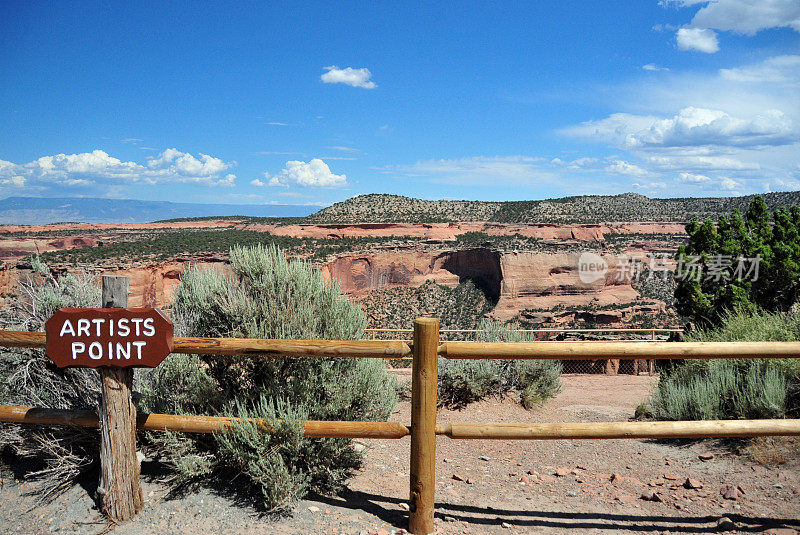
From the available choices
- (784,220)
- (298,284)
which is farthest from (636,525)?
(784,220)

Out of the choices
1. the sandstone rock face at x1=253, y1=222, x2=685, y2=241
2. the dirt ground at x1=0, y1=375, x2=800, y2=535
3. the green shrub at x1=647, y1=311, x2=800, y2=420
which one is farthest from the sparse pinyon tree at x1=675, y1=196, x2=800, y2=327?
the sandstone rock face at x1=253, y1=222, x2=685, y2=241

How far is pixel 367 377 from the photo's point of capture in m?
4.15

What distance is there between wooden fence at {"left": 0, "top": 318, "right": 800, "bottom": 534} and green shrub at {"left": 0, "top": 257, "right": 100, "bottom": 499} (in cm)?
48

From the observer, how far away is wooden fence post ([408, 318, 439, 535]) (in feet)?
10.1

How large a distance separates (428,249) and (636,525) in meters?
41.4

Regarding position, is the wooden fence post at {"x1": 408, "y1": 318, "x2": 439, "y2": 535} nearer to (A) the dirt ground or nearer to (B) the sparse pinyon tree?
(A) the dirt ground

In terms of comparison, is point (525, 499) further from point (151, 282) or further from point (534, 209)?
point (534, 209)

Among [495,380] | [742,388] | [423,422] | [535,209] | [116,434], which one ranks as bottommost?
[495,380]

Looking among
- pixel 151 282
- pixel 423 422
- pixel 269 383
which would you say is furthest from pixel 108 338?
pixel 151 282

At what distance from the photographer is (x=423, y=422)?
3.13 m

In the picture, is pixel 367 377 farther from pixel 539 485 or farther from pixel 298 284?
pixel 539 485

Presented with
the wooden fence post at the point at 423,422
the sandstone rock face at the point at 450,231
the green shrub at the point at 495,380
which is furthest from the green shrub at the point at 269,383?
the sandstone rock face at the point at 450,231

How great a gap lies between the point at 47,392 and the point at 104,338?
138 centimetres

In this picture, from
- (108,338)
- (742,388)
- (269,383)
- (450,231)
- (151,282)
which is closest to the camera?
(108,338)
